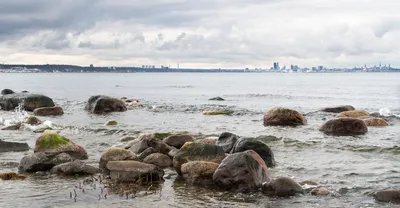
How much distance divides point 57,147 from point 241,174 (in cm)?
717

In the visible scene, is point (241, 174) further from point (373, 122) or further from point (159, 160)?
point (373, 122)

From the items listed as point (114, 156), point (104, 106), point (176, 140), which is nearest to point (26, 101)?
point (104, 106)

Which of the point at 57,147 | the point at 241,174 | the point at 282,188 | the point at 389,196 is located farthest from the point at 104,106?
the point at 389,196

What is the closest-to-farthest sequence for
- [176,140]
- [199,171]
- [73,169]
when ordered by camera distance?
[199,171] < [73,169] < [176,140]

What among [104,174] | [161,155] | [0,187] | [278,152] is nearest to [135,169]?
[104,174]

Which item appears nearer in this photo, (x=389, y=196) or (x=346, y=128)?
(x=389, y=196)

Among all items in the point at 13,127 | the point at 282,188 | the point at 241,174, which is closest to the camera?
the point at 282,188

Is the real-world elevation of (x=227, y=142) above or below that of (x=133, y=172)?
above

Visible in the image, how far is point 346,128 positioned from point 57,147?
484 inches

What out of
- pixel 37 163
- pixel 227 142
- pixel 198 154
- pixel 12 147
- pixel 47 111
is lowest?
pixel 47 111

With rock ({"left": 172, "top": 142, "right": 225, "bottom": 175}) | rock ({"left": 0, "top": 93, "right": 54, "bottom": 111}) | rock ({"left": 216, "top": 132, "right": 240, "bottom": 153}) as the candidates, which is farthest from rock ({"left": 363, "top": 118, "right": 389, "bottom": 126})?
rock ({"left": 0, "top": 93, "right": 54, "bottom": 111})

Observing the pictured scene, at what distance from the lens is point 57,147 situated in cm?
1598

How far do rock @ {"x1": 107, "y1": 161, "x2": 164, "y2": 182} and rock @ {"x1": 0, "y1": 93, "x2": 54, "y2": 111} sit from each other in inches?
972

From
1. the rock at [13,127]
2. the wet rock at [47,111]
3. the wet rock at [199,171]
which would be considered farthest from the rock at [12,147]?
the wet rock at [47,111]
